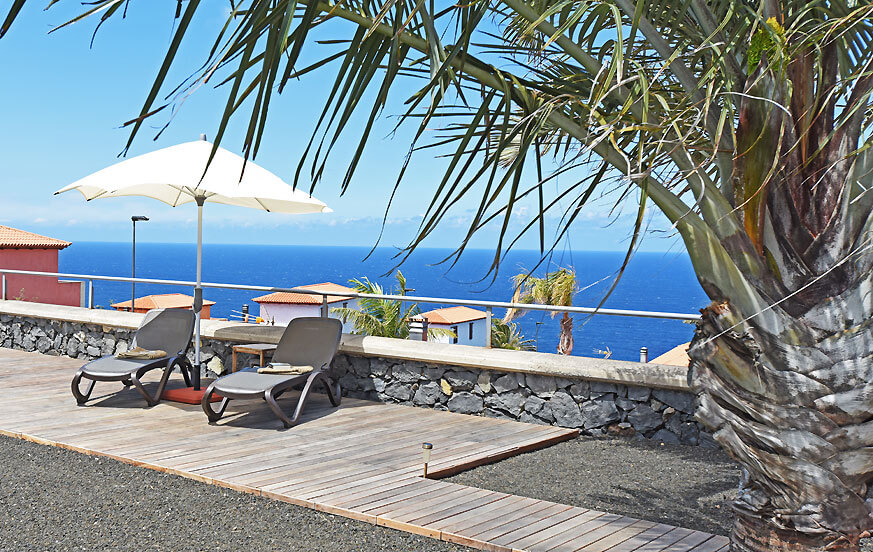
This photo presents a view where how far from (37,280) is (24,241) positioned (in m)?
9.74

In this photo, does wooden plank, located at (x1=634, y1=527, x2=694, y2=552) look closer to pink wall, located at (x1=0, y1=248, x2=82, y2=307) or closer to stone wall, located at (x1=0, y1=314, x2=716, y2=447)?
stone wall, located at (x1=0, y1=314, x2=716, y2=447)

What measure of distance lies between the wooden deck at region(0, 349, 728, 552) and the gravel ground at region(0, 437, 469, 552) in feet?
0.40

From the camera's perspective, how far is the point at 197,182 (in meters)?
6.45

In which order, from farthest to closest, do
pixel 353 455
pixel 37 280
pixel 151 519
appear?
pixel 37 280
pixel 353 455
pixel 151 519

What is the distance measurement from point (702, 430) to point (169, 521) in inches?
155

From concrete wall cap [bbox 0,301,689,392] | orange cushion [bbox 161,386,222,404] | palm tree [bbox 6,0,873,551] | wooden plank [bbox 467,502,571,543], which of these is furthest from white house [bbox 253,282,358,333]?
palm tree [bbox 6,0,873,551]

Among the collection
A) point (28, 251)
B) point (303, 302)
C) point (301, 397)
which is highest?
point (28, 251)

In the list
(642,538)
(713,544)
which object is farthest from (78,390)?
(713,544)

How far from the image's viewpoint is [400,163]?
7.39ft

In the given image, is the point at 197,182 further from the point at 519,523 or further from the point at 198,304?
the point at 519,523

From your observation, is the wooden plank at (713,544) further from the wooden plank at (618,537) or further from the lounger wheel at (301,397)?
the lounger wheel at (301,397)

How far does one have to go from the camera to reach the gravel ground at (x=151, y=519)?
11.7ft

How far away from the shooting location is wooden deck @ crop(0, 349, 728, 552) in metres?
3.68

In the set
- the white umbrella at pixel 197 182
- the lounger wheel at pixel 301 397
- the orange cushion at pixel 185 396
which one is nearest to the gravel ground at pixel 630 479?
the lounger wheel at pixel 301 397
